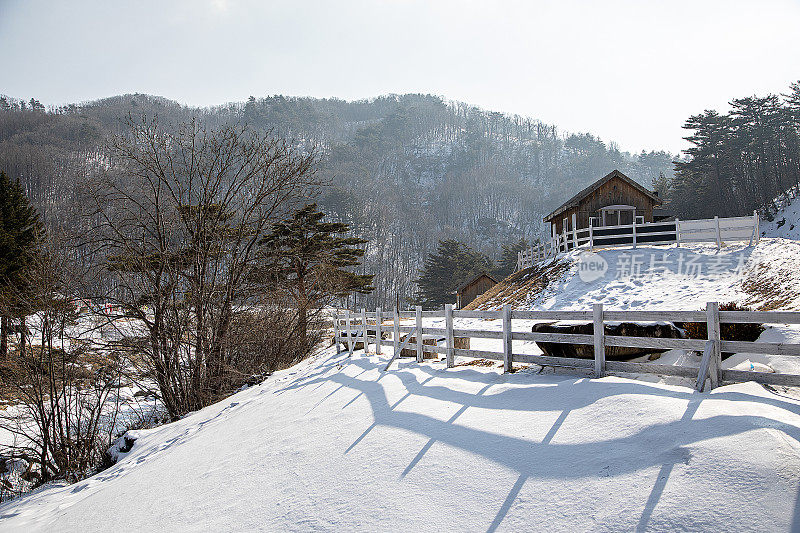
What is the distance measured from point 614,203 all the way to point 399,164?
470ft

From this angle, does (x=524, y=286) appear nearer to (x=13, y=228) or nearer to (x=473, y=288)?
(x=473, y=288)

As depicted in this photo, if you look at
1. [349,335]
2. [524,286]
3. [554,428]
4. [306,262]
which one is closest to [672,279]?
[524,286]

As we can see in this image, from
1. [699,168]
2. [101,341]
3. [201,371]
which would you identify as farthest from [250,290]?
[699,168]

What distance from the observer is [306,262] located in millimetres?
23188

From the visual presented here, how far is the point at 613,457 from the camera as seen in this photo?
4250 mm

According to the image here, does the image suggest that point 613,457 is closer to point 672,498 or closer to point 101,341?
point 672,498

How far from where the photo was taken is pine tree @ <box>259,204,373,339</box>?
19.4m

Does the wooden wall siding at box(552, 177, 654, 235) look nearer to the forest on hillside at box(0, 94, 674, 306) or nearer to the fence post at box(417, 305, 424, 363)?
the fence post at box(417, 305, 424, 363)

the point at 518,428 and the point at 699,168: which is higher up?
the point at 699,168

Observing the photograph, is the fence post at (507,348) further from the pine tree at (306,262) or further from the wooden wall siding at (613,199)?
the wooden wall siding at (613,199)

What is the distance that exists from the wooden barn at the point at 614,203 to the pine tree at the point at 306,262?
14.6m

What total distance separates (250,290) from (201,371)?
3446 millimetres

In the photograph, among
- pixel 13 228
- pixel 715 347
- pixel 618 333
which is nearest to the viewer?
pixel 715 347

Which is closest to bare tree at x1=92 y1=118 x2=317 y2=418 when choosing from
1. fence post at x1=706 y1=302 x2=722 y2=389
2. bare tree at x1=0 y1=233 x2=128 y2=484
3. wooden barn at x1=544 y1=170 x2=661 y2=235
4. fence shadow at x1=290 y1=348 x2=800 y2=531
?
bare tree at x1=0 y1=233 x2=128 y2=484
